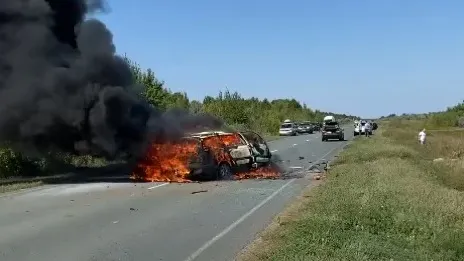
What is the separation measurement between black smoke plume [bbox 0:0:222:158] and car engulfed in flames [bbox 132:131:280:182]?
2.62 ft

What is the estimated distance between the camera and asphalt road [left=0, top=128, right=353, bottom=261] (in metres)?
8.40

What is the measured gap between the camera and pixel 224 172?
19734 mm

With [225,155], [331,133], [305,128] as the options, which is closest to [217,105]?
[331,133]

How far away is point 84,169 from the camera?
2470cm

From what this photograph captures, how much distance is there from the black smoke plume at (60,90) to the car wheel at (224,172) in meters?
1.90

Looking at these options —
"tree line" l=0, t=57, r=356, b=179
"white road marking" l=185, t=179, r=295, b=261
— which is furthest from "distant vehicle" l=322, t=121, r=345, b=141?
"white road marking" l=185, t=179, r=295, b=261

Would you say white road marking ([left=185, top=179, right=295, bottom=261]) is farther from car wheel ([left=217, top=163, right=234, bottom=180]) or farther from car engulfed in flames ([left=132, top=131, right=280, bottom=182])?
car wheel ([left=217, top=163, right=234, bottom=180])

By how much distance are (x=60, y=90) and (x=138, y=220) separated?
8962 mm

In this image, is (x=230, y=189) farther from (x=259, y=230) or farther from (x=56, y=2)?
(x=56, y=2)

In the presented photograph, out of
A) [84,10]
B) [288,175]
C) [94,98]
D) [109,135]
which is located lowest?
[288,175]

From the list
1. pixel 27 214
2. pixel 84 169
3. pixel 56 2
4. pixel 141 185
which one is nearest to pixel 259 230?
pixel 27 214

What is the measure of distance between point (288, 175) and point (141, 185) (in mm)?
5774

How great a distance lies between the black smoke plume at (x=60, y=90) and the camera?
18.5m

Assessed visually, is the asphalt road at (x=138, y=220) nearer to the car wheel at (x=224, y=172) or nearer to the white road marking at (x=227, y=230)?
the white road marking at (x=227, y=230)
